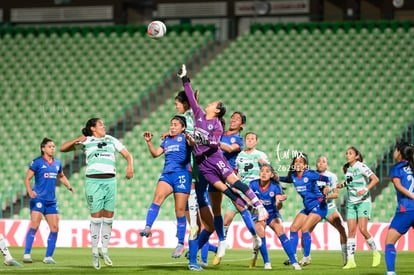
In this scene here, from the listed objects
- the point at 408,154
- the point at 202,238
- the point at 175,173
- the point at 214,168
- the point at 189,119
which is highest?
the point at 189,119

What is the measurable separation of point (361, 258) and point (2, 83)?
17827mm

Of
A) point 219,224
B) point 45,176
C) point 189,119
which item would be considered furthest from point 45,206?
point 219,224

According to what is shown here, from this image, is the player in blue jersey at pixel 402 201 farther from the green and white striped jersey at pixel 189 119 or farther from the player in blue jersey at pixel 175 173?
the green and white striped jersey at pixel 189 119

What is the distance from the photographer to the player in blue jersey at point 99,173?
1217 cm

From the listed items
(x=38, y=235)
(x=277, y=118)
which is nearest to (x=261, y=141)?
(x=277, y=118)

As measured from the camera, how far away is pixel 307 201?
45.9ft

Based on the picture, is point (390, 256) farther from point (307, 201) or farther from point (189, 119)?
point (189, 119)

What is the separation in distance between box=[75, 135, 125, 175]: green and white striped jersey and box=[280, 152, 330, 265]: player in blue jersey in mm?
3664

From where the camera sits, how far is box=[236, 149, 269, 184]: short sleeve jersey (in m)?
14.4

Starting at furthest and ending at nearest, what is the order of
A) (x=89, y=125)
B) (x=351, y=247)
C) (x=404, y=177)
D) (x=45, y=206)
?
1. (x=45, y=206)
2. (x=351, y=247)
3. (x=89, y=125)
4. (x=404, y=177)

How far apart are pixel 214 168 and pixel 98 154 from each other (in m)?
2.21

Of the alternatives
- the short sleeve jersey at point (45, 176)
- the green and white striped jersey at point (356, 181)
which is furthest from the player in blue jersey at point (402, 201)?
the short sleeve jersey at point (45, 176)

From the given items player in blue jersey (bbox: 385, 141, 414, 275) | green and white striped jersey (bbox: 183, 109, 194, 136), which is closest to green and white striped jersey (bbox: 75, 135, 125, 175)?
green and white striped jersey (bbox: 183, 109, 194, 136)

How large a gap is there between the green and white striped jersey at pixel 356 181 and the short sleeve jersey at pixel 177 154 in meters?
3.94
